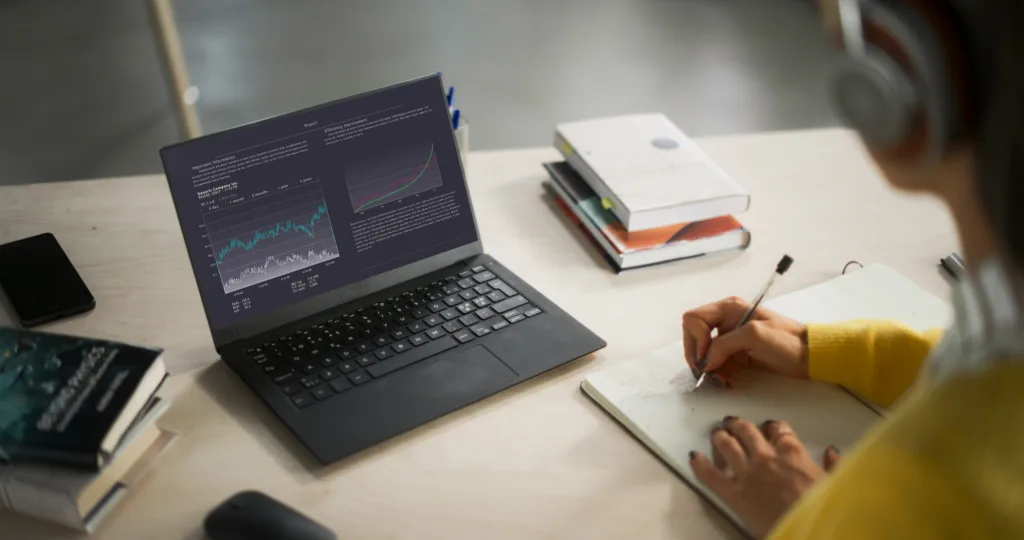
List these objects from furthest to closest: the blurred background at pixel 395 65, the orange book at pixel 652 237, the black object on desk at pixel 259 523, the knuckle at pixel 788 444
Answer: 1. the blurred background at pixel 395 65
2. the orange book at pixel 652 237
3. the knuckle at pixel 788 444
4. the black object on desk at pixel 259 523

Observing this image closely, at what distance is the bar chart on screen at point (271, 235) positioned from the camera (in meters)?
0.96

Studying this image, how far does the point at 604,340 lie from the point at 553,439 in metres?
0.17

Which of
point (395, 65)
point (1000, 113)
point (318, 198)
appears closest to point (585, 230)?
point (318, 198)

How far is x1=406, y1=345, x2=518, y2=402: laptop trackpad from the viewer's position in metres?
0.94

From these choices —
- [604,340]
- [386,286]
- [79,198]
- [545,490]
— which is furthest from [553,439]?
[79,198]

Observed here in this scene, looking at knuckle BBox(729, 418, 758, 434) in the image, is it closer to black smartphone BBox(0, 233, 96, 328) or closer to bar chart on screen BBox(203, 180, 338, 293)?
bar chart on screen BBox(203, 180, 338, 293)

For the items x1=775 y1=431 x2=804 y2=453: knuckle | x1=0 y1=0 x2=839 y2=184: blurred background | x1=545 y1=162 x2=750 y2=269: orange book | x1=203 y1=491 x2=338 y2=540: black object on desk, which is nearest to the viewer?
x1=203 y1=491 x2=338 y2=540: black object on desk

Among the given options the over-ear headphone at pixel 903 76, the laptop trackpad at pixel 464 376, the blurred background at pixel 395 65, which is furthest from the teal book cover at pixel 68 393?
the blurred background at pixel 395 65

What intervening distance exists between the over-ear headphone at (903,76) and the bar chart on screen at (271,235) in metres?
0.59

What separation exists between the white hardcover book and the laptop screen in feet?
0.76

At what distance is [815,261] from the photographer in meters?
1.23

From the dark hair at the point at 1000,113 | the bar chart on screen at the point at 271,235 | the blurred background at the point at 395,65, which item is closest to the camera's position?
the dark hair at the point at 1000,113

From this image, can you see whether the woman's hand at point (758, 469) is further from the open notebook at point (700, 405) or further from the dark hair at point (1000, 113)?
the dark hair at point (1000, 113)

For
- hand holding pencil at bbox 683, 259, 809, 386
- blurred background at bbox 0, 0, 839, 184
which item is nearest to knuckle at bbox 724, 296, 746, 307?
hand holding pencil at bbox 683, 259, 809, 386
